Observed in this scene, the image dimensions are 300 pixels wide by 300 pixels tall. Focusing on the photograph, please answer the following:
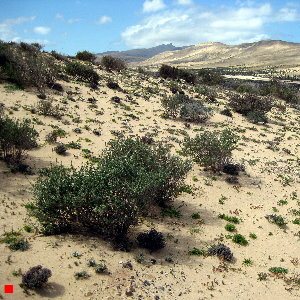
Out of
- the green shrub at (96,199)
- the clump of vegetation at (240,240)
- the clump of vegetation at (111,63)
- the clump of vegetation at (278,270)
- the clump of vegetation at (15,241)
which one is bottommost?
the clump of vegetation at (278,270)

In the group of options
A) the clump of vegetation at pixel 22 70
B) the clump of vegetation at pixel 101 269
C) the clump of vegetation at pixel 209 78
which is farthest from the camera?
the clump of vegetation at pixel 209 78

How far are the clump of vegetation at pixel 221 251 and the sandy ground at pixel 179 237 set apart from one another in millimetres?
324

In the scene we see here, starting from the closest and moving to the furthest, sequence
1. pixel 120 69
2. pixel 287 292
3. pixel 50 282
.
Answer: pixel 50 282 < pixel 287 292 < pixel 120 69

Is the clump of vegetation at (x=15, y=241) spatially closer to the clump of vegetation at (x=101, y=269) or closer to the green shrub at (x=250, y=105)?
the clump of vegetation at (x=101, y=269)

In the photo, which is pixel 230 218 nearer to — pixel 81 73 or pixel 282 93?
pixel 81 73

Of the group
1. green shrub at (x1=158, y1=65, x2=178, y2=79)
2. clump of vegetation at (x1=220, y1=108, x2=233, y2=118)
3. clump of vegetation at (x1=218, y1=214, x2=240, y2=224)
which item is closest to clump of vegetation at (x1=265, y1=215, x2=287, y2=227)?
clump of vegetation at (x1=218, y1=214, x2=240, y2=224)

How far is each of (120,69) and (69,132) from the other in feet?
115

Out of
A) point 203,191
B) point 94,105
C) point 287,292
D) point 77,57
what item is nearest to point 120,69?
point 77,57

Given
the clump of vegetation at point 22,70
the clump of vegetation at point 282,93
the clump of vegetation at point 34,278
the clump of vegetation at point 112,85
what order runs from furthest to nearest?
the clump of vegetation at point 282,93 < the clump of vegetation at point 112,85 < the clump of vegetation at point 22,70 < the clump of vegetation at point 34,278

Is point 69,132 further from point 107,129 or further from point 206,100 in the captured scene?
point 206,100

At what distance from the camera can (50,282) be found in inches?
411

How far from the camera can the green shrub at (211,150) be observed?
2370cm

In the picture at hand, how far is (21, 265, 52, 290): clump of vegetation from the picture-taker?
386 inches

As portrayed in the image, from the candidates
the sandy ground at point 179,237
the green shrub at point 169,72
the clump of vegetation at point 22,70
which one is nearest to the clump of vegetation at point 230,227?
the sandy ground at point 179,237
